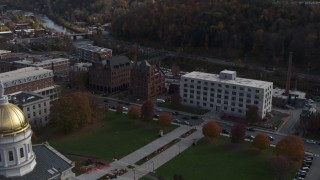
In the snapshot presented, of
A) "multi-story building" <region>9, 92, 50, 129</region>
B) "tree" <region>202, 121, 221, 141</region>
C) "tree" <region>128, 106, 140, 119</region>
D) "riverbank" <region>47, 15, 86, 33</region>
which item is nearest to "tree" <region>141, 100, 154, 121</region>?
"tree" <region>128, 106, 140, 119</region>

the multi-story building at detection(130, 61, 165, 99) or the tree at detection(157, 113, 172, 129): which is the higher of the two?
the multi-story building at detection(130, 61, 165, 99)

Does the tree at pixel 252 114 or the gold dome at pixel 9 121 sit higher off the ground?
the gold dome at pixel 9 121

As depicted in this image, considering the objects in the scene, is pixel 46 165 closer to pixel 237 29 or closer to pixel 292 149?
pixel 292 149

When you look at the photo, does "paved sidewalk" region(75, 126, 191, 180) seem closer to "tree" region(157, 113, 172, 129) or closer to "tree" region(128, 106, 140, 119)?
"tree" region(157, 113, 172, 129)

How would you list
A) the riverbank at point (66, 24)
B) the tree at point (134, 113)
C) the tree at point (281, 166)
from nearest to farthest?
the tree at point (281, 166)
the tree at point (134, 113)
the riverbank at point (66, 24)

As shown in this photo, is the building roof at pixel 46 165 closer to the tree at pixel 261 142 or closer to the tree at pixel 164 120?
the tree at pixel 164 120

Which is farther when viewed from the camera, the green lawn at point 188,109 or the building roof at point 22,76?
the green lawn at point 188,109

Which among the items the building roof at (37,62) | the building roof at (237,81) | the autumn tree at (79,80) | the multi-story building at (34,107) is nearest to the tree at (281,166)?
the building roof at (237,81)
